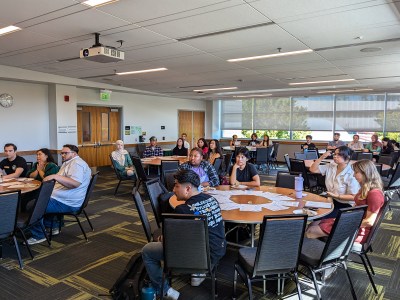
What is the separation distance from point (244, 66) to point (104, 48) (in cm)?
304

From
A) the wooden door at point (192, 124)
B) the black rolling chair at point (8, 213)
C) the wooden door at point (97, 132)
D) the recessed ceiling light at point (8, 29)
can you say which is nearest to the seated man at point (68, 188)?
the black rolling chair at point (8, 213)

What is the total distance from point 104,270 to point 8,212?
109 cm

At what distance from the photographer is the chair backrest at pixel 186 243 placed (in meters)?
2.21

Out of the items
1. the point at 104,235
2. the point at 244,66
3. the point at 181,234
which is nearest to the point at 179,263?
the point at 181,234

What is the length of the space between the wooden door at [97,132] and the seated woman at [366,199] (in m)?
7.87

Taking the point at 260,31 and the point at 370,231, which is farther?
the point at 260,31

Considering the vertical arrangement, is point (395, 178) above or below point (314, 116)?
below

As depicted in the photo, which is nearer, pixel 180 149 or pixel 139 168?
pixel 139 168

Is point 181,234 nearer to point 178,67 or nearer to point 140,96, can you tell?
point 178,67

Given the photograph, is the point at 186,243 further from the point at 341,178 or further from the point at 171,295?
the point at 341,178

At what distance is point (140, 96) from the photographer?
36.9ft

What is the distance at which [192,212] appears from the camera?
2357mm

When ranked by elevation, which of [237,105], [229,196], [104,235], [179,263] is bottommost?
[104,235]

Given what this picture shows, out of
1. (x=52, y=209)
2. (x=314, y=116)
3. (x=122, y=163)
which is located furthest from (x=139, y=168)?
(x=314, y=116)
